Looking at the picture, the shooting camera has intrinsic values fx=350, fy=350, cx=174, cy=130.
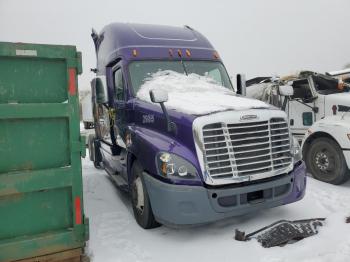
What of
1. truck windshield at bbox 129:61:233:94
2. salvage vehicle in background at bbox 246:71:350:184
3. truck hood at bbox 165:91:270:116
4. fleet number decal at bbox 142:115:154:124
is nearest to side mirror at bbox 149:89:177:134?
truck hood at bbox 165:91:270:116

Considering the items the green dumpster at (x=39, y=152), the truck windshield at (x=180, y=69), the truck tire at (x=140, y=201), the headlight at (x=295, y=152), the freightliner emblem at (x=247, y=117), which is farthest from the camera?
the truck windshield at (x=180, y=69)

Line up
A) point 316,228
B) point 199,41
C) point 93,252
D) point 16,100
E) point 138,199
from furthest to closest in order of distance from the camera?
point 199,41 → point 138,199 → point 316,228 → point 93,252 → point 16,100

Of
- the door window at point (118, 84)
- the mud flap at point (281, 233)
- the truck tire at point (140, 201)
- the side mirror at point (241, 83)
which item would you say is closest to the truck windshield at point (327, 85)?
the side mirror at point (241, 83)

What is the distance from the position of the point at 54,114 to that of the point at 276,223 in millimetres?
3010

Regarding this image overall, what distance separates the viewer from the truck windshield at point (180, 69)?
5605 mm

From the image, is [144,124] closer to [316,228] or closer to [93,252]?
[93,252]

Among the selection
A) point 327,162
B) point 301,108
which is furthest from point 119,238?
point 301,108

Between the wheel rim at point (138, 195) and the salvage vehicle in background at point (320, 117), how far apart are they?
3.38 metres

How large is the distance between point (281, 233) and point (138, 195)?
1941mm

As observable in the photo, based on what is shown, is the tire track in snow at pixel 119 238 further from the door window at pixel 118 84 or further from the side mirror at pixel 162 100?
the door window at pixel 118 84

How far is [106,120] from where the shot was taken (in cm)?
700

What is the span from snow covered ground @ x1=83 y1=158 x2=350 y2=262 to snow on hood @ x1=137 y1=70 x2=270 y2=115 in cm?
160

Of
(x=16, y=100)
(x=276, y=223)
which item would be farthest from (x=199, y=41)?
(x=16, y=100)

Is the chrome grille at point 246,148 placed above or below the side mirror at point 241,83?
below
